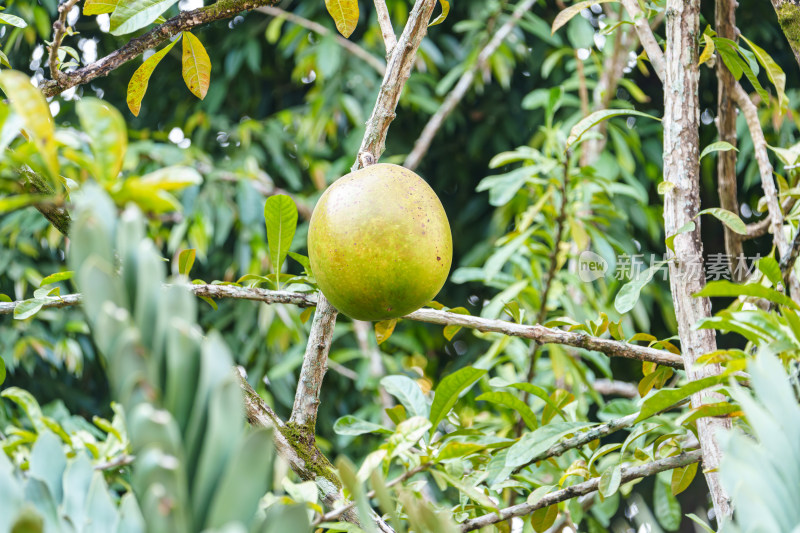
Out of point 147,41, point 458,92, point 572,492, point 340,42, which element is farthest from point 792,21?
point 340,42

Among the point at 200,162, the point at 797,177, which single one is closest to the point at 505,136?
the point at 200,162

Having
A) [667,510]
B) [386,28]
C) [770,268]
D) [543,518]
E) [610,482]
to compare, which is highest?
[386,28]

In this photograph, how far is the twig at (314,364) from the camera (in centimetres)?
75

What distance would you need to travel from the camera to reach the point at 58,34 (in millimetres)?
650

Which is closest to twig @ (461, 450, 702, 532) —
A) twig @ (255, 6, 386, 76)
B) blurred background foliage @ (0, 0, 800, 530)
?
blurred background foliage @ (0, 0, 800, 530)

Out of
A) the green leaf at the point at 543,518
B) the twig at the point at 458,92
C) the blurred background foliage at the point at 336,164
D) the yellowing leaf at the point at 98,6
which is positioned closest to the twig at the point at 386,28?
the yellowing leaf at the point at 98,6

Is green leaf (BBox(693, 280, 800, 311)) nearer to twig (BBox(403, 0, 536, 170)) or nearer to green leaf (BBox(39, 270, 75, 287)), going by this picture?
green leaf (BBox(39, 270, 75, 287))

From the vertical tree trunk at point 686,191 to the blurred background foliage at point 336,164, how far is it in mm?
919

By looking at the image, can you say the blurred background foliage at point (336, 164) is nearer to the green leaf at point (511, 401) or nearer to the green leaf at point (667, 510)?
the green leaf at point (667, 510)

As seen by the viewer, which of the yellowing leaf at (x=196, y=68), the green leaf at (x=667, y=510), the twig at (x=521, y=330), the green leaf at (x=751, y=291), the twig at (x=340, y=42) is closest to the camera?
the green leaf at (x=751, y=291)

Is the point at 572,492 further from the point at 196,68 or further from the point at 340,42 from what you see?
the point at 340,42

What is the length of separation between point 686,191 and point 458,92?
53.5 inches

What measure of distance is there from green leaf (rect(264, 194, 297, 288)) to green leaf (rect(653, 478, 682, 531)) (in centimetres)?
61

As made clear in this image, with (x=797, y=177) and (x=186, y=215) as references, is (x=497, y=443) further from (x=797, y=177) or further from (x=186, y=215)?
(x=186, y=215)
